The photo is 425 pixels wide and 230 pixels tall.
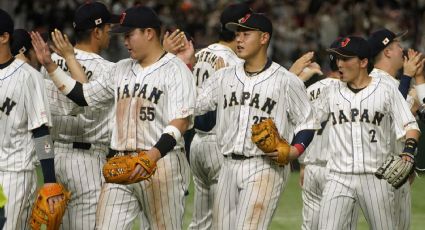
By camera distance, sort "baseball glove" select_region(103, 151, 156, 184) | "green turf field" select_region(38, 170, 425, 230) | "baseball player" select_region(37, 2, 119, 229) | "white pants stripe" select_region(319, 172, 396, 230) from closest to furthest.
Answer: "baseball glove" select_region(103, 151, 156, 184), "white pants stripe" select_region(319, 172, 396, 230), "baseball player" select_region(37, 2, 119, 229), "green turf field" select_region(38, 170, 425, 230)

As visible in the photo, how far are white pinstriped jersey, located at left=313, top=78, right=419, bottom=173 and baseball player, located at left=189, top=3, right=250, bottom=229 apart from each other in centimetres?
188

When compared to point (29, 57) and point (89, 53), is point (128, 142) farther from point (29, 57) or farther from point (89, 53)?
point (29, 57)

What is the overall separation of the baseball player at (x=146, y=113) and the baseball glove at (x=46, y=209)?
418 millimetres

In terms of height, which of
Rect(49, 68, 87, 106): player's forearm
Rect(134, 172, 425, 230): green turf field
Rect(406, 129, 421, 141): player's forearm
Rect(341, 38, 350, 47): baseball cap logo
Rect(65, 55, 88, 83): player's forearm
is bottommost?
Rect(134, 172, 425, 230): green turf field

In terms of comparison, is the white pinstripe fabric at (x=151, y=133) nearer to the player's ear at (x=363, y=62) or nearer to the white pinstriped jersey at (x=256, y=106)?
the white pinstriped jersey at (x=256, y=106)

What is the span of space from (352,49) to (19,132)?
121 inches

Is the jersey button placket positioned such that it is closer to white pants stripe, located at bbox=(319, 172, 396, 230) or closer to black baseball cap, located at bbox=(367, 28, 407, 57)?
white pants stripe, located at bbox=(319, 172, 396, 230)

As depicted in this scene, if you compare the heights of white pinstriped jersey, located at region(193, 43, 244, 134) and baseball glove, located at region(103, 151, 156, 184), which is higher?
white pinstriped jersey, located at region(193, 43, 244, 134)

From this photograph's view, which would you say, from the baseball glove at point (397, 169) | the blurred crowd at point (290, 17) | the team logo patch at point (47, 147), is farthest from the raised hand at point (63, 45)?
the blurred crowd at point (290, 17)

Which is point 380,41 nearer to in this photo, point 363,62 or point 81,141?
point 363,62

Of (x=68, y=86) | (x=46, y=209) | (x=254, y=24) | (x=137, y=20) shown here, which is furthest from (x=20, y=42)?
(x=254, y=24)

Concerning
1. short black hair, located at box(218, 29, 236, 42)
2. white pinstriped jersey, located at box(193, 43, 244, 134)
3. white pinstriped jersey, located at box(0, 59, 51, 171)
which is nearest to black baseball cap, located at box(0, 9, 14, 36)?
white pinstriped jersey, located at box(0, 59, 51, 171)

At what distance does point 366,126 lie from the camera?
9297 millimetres

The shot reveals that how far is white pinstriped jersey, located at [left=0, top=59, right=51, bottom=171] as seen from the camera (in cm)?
808
